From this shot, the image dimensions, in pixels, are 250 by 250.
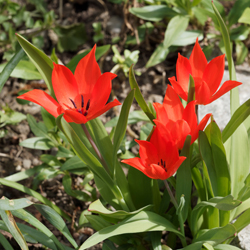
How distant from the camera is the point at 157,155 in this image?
3.28 ft

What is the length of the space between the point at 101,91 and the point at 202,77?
0.35m

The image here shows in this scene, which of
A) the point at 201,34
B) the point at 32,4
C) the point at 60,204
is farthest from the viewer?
the point at 32,4

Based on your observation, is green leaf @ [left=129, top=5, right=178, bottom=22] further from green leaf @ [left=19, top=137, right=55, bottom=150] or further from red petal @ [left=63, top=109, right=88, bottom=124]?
red petal @ [left=63, top=109, right=88, bottom=124]

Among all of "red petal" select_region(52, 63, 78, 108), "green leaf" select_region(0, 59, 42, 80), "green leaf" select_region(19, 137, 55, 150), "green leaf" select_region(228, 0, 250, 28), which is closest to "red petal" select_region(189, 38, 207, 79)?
"red petal" select_region(52, 63, 78, 108)

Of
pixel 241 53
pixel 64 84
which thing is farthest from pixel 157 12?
pixel 64 84

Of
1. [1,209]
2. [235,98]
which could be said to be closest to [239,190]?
[235,98]

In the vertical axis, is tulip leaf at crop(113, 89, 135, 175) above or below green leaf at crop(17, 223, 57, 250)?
above

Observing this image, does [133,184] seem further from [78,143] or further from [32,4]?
[32,4]

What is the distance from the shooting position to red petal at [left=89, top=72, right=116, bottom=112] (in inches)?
36.3

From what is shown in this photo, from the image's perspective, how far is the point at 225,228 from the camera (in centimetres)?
105

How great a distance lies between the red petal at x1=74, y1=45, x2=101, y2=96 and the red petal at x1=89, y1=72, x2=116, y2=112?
39mm

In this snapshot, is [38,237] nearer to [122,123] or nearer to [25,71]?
[122,123]

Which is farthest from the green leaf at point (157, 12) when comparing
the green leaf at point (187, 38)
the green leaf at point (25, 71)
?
the green leaf at point (25, 71)

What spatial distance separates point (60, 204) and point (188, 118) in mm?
1112
